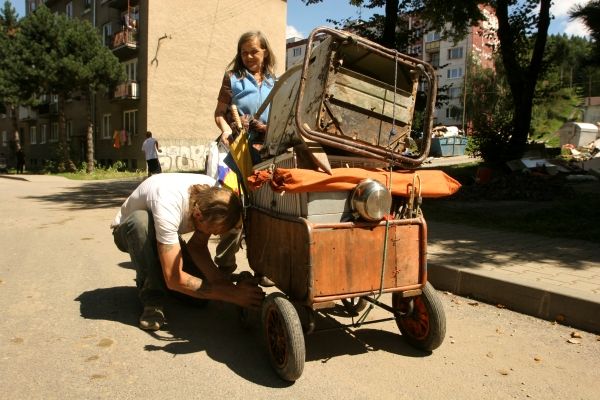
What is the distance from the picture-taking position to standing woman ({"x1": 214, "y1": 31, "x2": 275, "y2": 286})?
13.2 feet

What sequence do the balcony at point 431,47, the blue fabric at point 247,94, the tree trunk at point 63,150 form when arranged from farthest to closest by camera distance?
the balcony at point 431,47 → the tree trunk at point 63,150 → the blue fabric at point 247,94

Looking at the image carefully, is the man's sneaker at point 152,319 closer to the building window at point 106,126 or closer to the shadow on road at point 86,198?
the shadow on road at point 86,198

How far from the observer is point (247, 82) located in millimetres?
4145

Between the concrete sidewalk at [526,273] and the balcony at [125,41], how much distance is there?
23798 mm

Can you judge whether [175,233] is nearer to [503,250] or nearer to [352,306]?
[352,306]

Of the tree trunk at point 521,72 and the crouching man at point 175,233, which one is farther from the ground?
the tree trunk at point 521,72

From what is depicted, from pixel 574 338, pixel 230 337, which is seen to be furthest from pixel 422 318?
pixel 230 337

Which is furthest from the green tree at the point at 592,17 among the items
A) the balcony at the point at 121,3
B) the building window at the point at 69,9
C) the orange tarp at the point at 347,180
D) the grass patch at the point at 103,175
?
the building window at the point at 69,9

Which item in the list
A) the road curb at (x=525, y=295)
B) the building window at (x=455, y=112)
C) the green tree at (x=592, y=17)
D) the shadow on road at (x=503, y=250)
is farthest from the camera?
the building window at (x=455, y=112)

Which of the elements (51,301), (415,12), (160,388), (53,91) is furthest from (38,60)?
(160,388)

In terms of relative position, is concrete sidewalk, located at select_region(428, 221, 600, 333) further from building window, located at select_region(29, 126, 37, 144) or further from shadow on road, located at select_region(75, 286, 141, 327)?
building window, located at select_region(29, 126, 37, 144)

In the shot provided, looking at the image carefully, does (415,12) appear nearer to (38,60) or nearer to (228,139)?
(228,139)

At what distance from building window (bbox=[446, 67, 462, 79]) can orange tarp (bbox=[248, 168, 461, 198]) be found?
69.4 metres

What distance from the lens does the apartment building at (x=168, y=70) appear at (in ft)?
83.9
